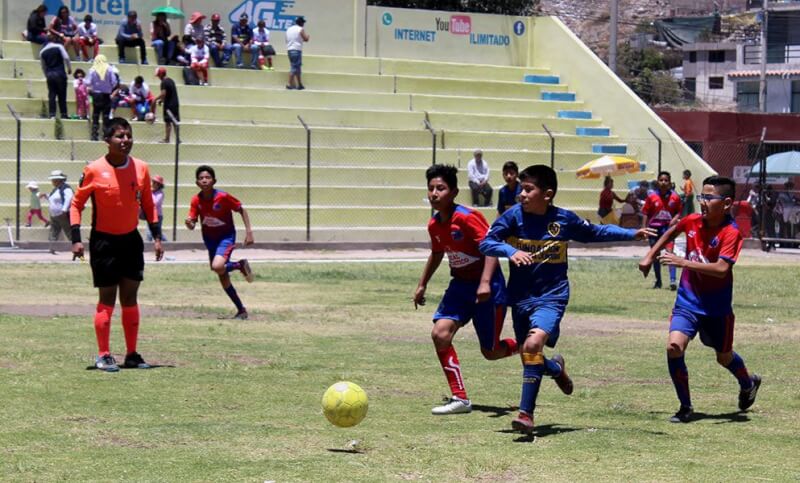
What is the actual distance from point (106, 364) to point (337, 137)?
913 inches

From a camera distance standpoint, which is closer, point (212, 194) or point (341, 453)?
Answer: point (341, 453)

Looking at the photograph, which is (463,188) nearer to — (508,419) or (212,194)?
(212,194)

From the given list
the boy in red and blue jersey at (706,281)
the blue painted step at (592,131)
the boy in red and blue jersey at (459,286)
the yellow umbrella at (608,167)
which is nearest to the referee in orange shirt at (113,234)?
the boy in red and blue jersey at (459,286)

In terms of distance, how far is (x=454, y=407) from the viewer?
9539 millimetres

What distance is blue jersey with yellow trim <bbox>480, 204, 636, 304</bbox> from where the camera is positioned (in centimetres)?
911

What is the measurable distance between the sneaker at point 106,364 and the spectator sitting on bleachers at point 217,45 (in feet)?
82.6

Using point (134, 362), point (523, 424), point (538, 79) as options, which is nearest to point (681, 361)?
point (523, 424)

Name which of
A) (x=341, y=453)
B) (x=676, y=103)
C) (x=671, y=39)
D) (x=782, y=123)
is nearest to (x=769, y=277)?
(x=341, y=453)

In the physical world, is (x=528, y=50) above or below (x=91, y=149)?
above

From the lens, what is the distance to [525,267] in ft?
30.1

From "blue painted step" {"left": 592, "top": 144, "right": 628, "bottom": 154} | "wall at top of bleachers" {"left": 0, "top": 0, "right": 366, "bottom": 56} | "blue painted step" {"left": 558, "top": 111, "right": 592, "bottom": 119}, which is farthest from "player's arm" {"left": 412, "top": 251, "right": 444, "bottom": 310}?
"blue painted step" {"left": 558, "top": 111, "right": 592, "bottom": 119}

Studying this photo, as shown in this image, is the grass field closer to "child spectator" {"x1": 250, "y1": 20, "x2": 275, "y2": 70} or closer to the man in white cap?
the man in white cap

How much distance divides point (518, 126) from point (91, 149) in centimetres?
1225

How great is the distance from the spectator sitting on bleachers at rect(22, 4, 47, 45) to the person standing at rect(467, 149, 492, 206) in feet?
37.1
